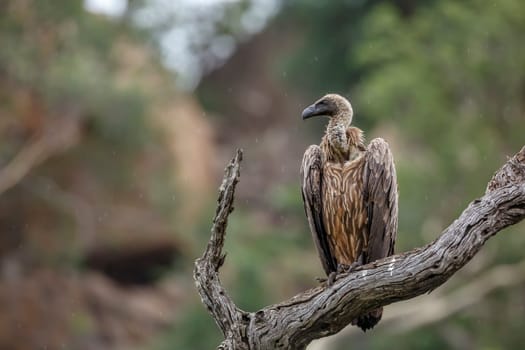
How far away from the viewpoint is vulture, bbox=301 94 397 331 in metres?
8.34

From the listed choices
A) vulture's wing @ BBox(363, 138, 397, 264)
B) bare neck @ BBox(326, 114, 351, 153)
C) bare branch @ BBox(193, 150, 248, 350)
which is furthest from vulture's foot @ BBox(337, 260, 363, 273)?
bare neck @ BBox(326, 114, 351, 153)

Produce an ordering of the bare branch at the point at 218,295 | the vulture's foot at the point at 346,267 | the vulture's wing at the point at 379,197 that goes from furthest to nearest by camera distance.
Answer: the vulture's wing at the point at 379,197, the vulture's foot at the point at 346,267, the bare branch at the point at 218,295

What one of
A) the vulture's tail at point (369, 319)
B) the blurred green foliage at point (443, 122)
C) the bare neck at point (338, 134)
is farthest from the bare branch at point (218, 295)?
the blurred green foliage at point (443, 122)

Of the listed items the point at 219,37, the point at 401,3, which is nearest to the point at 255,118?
the point at 219,37

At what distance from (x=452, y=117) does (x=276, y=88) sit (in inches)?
613

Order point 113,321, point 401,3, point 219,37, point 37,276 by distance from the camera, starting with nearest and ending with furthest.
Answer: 1. point 37,276
2. point 113,321
3. point 401,3
4. point 219,37

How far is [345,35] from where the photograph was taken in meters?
35.8

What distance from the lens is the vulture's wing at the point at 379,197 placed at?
8.30 metres

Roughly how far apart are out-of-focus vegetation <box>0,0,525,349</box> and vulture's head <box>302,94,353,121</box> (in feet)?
41.8

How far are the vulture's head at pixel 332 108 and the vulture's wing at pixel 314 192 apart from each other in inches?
12.3

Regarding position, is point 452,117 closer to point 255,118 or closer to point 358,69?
point 358,69

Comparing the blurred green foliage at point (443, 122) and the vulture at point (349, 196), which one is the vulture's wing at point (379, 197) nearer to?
the vulture at point (349, 196)

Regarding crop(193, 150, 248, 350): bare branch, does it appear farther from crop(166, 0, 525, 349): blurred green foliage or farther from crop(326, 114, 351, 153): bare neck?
crop(166, 0, 525, 349): blurred green foliage

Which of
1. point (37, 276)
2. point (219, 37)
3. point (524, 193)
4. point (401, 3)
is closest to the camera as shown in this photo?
point (524, 193)
